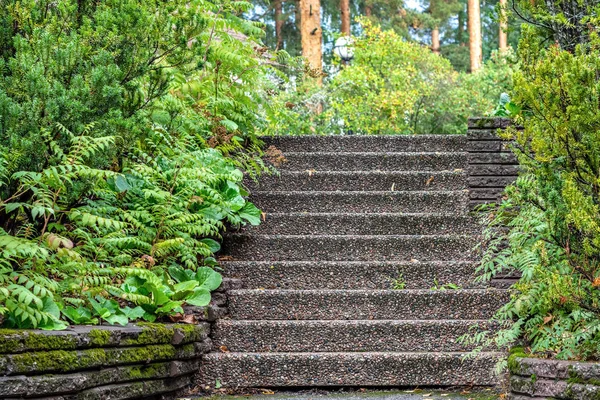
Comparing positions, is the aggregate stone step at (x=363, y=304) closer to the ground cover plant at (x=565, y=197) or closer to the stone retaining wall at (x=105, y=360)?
the stone retaining wall at (x=105, y=360)

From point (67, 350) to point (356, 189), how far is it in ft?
12.7

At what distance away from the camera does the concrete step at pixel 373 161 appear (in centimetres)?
688

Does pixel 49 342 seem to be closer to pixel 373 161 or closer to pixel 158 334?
pixel 158 334

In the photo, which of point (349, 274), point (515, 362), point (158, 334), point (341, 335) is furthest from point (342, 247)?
point (515, 362)

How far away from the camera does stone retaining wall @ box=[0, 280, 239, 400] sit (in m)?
2.91

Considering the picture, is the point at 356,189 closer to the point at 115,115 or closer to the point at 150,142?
the point at 150,142

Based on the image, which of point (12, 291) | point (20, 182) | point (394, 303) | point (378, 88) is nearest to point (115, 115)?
point (20, 182)

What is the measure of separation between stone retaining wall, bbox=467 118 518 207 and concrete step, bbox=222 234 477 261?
57cm

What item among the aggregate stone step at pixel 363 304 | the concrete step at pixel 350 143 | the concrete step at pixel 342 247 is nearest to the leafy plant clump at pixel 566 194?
the aggregate stone step at pixel 363 304

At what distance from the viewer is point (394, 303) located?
5.12 meters

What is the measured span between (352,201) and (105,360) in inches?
130

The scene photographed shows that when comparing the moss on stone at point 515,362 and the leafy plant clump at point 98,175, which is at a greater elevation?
the leafy plant clump at point 98,175

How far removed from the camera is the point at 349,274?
5.45m

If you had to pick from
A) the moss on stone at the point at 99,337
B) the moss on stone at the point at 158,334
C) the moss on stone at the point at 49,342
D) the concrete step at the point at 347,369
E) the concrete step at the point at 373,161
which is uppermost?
the concrete step at the point at 373,161
